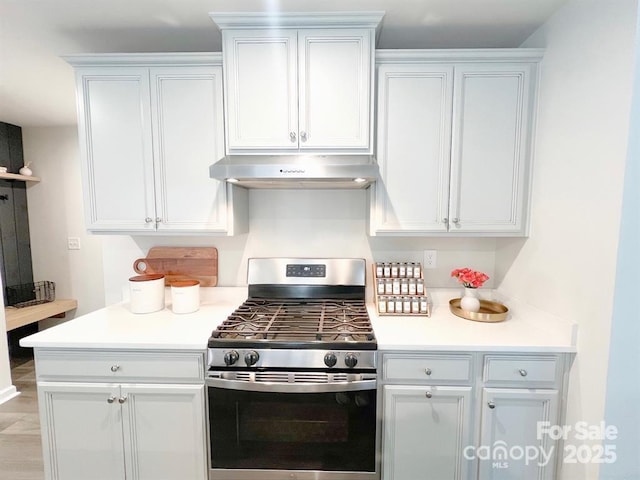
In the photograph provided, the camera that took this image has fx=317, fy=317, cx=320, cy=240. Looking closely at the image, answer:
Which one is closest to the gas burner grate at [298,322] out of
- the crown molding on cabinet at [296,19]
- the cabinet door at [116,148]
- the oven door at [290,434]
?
the oven door at [290,434]

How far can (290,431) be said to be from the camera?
1441 millimetres

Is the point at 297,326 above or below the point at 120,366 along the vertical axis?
above

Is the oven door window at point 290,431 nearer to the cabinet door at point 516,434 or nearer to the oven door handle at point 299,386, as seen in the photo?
the oven door handle at point 299,386

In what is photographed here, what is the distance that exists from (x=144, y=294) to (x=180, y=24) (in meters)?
1.45

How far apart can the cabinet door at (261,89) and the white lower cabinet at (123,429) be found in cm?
116

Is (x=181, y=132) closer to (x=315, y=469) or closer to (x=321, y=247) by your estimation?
(x=321, y=247)

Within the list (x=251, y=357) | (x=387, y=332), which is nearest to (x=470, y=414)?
(x=387, y=332)

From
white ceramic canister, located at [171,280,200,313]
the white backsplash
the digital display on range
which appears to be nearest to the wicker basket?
the white backsplash

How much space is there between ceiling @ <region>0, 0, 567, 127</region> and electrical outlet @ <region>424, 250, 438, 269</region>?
122 cm

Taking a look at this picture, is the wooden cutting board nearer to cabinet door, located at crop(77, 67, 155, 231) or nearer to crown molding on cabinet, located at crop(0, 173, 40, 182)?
cabinet door, located at crop(77, 67, 155, 231)

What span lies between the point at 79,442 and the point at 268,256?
1.30m

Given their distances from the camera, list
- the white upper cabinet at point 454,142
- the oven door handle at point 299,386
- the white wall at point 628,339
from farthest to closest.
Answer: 1. the white upper cabinet at point 454,142
2. the oven door handle at point 299,386
3. the white wall at point 628,339

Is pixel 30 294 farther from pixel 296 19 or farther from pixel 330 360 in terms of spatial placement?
pixel 296 19

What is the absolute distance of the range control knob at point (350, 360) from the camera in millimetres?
1380
